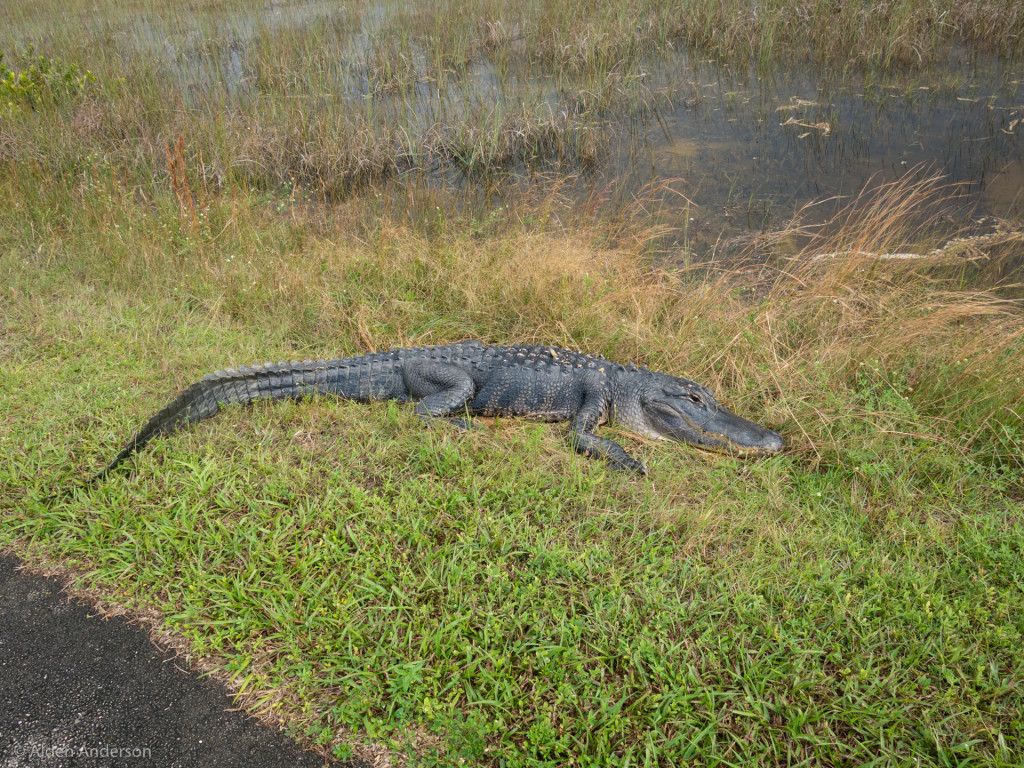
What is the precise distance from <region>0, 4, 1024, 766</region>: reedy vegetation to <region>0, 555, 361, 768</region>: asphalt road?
123mm

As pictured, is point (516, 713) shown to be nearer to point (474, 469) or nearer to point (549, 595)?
point (549, 595)

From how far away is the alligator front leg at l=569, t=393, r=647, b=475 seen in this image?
3.50 m

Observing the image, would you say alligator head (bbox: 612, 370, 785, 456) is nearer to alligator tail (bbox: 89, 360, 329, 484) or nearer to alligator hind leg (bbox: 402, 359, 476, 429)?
alligator hind leg (bbox: 402, 359, 476, 429)

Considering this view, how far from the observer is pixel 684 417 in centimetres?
379

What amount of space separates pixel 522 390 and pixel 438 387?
21.0 inches

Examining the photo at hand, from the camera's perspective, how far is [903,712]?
2.17 m

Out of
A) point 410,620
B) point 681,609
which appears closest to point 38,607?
point 410,620

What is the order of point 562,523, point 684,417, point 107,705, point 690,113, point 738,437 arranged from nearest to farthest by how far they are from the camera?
point 107,705, point 562,523, point 738,437, point 684,417, point 690,113

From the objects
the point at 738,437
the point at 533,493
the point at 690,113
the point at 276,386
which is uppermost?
the point at 690,113

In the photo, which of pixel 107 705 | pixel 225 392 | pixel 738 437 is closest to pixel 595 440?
pixel 738 437

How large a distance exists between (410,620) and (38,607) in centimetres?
156

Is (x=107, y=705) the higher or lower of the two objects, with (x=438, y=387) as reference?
lower

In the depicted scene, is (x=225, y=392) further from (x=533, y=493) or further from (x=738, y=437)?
(x=738, y=437)

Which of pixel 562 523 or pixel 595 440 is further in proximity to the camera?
pixel 595 440
